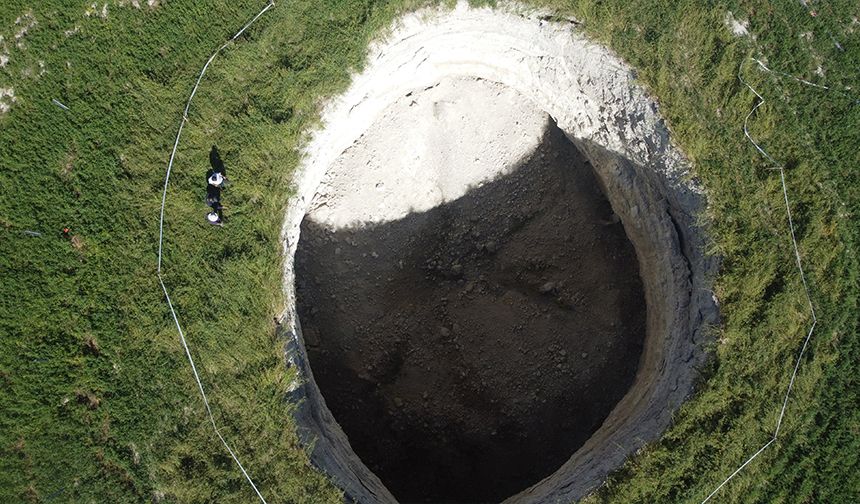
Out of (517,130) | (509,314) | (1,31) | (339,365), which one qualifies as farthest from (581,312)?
(1,31)

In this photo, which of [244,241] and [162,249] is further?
[244,241]

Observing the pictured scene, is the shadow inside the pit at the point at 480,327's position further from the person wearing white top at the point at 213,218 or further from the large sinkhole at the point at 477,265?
the person wearing white top at the point at 213,218

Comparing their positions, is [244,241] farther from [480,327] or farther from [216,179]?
[480,327]

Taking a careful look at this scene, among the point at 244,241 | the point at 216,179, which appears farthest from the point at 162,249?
the point at 216,179

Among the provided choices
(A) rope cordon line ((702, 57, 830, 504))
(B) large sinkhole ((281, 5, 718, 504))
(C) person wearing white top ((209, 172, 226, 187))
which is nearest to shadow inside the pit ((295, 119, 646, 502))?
(B) large sinkhole ((281, 5, 718, 504))

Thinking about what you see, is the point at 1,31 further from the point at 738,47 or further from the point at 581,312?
the point at 738,47
